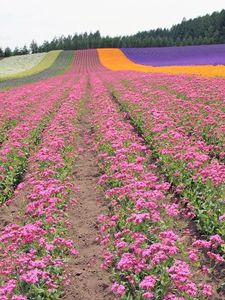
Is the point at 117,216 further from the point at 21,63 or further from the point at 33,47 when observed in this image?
the point at 33,47

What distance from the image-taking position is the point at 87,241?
1048 cm

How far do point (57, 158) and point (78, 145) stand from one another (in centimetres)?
594

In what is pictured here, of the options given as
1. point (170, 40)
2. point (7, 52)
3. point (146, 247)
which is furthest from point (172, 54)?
point (146, 247)

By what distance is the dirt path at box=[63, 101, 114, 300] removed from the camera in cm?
855

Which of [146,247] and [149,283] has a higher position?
[149,283]

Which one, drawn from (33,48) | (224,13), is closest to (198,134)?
(224,13)

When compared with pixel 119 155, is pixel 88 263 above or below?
below

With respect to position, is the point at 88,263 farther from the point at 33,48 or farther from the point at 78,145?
the point at 33,48

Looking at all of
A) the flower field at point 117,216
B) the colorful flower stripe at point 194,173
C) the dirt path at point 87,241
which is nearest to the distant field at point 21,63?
the flower field at point 117,216

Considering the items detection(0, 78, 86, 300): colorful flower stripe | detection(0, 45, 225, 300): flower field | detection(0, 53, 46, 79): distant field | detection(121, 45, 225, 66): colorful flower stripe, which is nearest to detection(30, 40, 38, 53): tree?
detection(0, 53, 46, 79): distant field

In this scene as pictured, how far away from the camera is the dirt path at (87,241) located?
8.55 metres

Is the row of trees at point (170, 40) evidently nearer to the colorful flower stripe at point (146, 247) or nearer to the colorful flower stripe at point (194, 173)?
the colorful flower stripe at point (194, 173)

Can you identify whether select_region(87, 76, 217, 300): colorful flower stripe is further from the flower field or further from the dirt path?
the dirt path

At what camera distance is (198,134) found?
17016 millimetres
